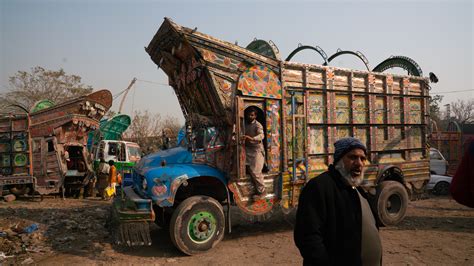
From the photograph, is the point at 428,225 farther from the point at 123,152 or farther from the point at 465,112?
the point at 465,112

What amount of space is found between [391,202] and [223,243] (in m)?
4.35

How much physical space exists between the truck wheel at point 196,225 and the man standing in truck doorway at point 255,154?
86cm

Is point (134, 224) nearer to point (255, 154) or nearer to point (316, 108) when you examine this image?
point (255, 154)

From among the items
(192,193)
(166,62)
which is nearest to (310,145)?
(192,193)

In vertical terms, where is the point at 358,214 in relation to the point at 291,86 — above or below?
below

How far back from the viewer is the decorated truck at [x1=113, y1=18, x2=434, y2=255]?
17.3 feet

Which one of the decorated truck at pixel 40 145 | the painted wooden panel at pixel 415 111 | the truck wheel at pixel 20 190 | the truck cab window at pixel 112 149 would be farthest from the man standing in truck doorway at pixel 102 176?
the painted wooden panel at pixel 415 111

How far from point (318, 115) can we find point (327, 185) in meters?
4.71

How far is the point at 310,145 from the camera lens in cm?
666

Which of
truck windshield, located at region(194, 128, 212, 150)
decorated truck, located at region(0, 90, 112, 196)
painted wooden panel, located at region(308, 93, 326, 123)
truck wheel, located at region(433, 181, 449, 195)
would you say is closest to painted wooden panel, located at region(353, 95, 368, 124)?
painted wooden panel, located at region(308, 93, 326, 123)

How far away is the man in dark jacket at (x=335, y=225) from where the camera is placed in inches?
85.7

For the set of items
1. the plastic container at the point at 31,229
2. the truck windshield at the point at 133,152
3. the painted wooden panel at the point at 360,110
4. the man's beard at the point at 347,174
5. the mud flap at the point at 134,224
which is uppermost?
the painted wooden panel at the point at 360,110

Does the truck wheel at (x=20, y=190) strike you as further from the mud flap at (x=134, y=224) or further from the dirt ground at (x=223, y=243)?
the mud flap at (x=134, y=224)

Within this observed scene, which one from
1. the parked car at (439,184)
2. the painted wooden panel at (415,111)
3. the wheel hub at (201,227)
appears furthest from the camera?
the parked car at (439,184)
